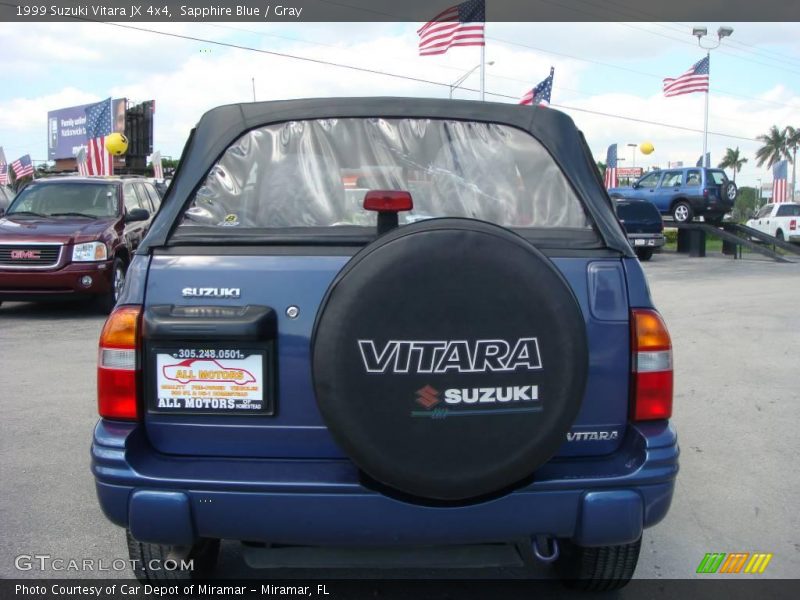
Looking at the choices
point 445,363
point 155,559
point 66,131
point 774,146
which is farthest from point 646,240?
point 774,146

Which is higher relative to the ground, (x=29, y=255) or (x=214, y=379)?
(x=214, y=379)

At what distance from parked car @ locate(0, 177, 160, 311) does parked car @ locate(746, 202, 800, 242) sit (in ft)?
82.7

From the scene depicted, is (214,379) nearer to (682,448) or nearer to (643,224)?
(682,448)

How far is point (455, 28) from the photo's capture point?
21.1 m

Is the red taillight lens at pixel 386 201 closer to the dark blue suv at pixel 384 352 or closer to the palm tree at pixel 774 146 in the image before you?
the dark blue suv at pixel 384 352

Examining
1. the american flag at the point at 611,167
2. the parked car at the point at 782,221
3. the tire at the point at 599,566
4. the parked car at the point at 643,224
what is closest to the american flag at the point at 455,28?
the parked car at the point at 643,224

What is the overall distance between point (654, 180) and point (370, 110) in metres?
26.1

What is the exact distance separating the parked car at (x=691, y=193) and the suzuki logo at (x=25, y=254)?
1886cm

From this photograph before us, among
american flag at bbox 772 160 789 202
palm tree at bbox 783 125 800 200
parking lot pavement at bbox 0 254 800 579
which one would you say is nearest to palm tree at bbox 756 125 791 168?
palm tree at bbox 783 125 800 200

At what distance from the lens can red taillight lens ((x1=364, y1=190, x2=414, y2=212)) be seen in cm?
266

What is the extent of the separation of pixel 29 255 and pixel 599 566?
953 centimetres

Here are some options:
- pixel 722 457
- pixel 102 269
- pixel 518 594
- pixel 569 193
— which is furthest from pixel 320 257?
pixel 102 269

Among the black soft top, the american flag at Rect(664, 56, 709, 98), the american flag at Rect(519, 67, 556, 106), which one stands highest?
the american flag at Rect(664, 56, 709, 98)

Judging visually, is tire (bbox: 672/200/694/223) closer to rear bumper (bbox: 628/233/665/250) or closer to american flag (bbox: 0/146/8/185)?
rear bumper (bbox: 628/233/665/250)
